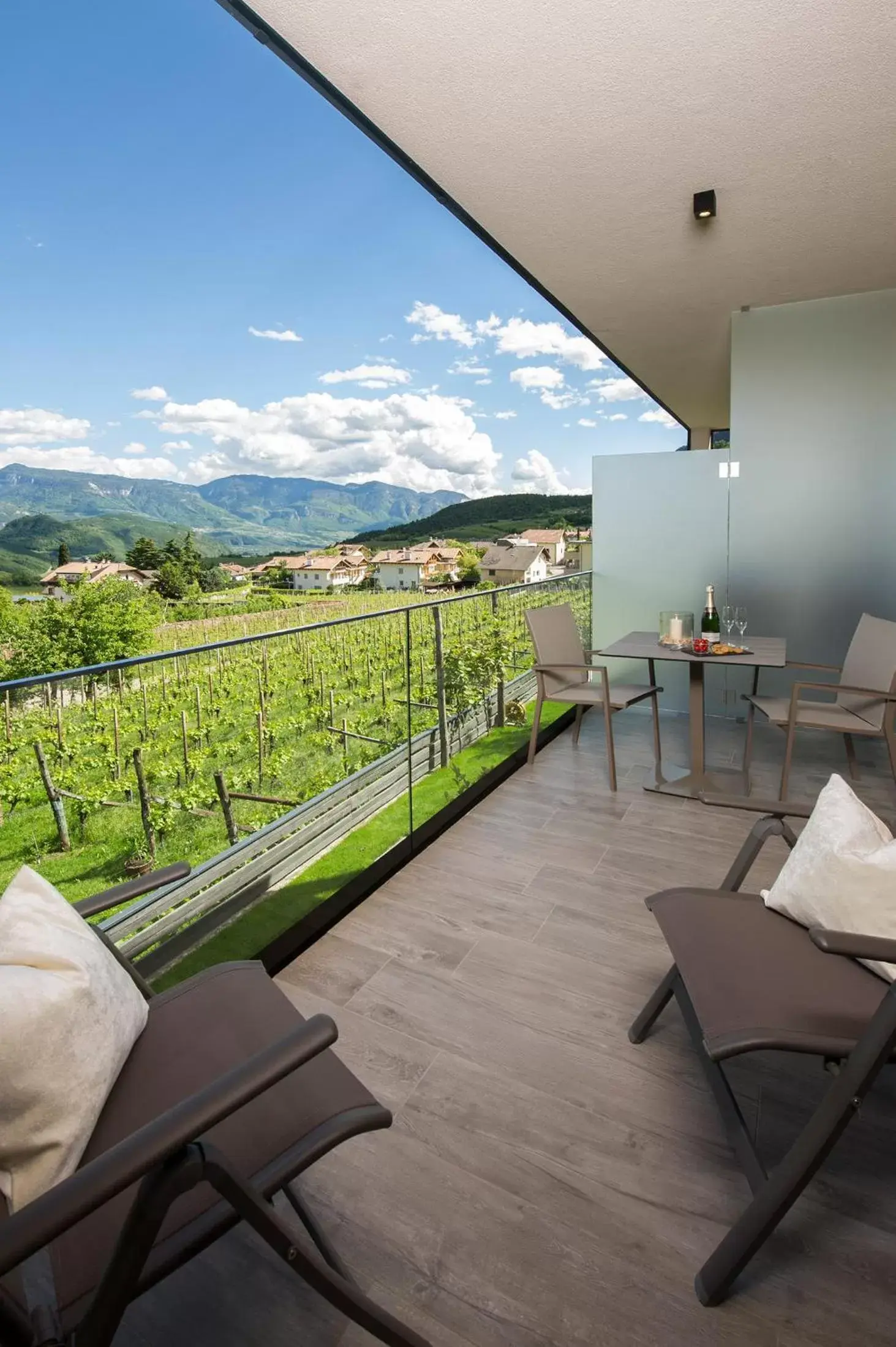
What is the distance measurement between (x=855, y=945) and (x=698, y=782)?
2423mm

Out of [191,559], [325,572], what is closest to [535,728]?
[325,572]

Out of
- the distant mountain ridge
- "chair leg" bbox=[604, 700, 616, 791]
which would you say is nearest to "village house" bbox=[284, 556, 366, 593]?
the distant mountain ridge

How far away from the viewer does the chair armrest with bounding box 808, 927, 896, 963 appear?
117 cm

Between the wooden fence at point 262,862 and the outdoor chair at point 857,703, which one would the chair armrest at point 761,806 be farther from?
the outdoor chair at point 857,703

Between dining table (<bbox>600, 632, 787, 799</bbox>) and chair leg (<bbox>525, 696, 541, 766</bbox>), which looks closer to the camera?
Result: dining table (<bbox>600, 632, 787, 799</bbox>)

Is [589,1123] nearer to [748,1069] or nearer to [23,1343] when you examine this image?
[748,1069]

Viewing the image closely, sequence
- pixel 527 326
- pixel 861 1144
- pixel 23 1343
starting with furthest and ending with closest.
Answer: pixel 527 326
pixel 861 1144
pixel 23 1343

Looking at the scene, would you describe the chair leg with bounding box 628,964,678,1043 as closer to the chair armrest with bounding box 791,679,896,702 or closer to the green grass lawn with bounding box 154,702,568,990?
the green grass lawn with bounding box 154,702,568,990

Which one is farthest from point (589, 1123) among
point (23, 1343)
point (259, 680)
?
point (259, 680)

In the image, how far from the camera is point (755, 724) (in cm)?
463

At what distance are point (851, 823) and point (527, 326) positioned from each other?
147 ft

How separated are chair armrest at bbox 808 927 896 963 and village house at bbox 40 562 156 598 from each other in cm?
1128

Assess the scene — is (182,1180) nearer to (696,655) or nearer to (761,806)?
(761,806)

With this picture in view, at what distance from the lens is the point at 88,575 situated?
1108cm
